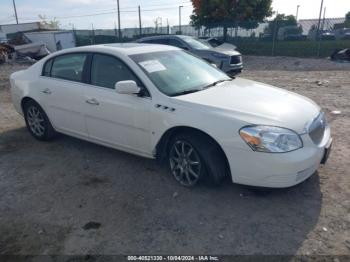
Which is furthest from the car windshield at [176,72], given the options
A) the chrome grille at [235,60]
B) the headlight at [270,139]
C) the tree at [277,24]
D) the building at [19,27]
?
the building at [19,27]

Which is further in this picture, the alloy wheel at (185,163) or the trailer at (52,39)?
the trailer at (52,39)

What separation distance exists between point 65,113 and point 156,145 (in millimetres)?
1719

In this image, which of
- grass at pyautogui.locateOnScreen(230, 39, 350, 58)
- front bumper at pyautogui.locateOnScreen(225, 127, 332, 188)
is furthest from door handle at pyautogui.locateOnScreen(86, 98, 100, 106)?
grass at pyautogui.locateOnScreen(230, 39, 350, 58)

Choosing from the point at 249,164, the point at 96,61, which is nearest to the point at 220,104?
the point at 249,164

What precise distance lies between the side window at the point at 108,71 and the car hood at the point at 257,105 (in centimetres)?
85

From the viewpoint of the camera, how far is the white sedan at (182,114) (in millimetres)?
3049

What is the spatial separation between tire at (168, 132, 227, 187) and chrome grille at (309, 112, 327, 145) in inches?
37.2

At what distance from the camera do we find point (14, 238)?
2938mm

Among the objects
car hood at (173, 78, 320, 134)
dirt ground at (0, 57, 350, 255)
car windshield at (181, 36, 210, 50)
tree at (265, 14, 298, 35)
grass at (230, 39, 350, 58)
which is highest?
tree at (265, 14, 298, 35)

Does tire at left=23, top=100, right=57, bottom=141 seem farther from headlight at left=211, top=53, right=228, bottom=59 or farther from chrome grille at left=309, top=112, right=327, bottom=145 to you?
headlight at left=211, top=53, right=228, bottom=59

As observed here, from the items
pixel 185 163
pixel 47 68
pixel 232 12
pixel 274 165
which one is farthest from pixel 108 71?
pixel 232 12

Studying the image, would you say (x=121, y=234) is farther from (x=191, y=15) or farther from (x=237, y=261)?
(x=191, y=15)

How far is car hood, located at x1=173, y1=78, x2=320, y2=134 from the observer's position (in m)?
3.12

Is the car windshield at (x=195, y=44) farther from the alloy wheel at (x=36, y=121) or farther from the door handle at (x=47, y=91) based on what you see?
the door handle at (x=47, y=91)
